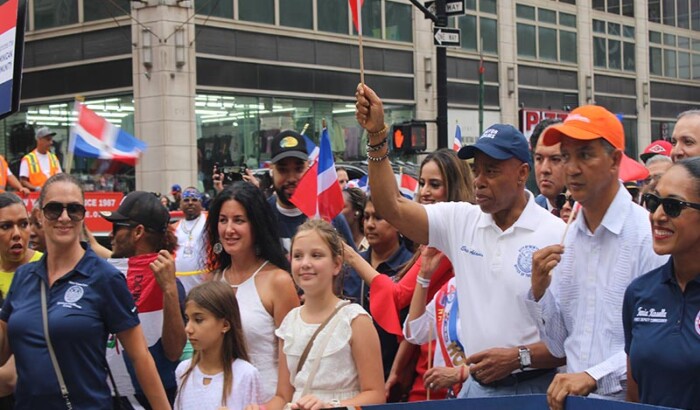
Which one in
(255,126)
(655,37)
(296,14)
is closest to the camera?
(255,126)

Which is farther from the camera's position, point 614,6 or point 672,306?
point 614,6

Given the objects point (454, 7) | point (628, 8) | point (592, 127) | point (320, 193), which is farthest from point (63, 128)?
point (628, 8)

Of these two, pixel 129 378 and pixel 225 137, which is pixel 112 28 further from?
pixel 129 378

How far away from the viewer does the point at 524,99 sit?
3747 cm

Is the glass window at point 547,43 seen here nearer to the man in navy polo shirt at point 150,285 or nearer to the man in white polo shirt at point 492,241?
Result: the man in navy polo shirt at point 150,285

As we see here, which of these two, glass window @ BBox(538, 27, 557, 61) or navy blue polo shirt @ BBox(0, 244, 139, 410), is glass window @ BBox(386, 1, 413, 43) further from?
navy blue polo shirt @ BBox(0, 244, 139, 410)

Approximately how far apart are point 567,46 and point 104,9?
21.4 metres

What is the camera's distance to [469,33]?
3500 cm

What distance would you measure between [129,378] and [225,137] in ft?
73.7

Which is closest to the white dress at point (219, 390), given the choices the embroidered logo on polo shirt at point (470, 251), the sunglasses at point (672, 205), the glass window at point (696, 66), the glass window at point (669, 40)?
the embroidered logo on polo shirt at point (470, 251)

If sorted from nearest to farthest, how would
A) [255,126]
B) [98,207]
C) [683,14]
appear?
[98,207] < [255,126] < [683,14]

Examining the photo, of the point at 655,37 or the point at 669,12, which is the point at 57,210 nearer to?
the point at 655,37

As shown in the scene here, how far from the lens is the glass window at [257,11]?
27750mm

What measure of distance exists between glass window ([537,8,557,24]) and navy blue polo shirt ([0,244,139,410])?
119ft
